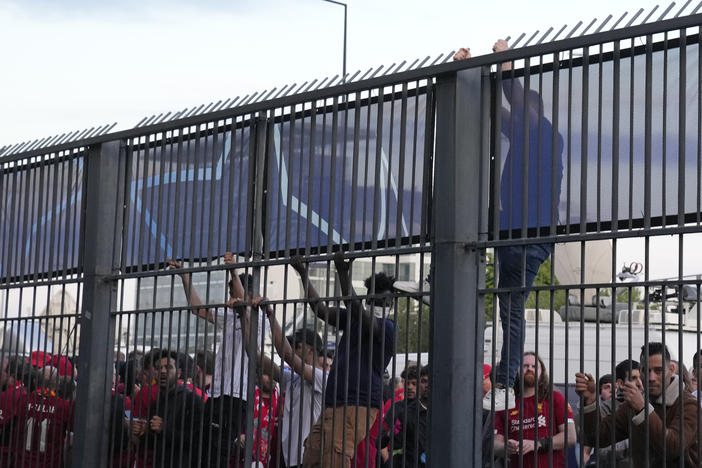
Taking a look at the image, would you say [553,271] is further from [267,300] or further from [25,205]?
[25,205]

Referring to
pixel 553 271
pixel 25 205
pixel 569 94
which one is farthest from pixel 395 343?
pixel 25 205

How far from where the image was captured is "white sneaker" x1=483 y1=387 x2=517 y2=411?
5543 mm

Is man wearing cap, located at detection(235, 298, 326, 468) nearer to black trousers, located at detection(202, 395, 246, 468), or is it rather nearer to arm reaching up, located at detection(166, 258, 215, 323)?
black trousers, located at detection(202, 395, 246, 468)

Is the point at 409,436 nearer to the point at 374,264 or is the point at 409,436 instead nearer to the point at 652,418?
the point at 374,264

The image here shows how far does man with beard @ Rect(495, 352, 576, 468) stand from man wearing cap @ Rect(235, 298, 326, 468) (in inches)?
40.4

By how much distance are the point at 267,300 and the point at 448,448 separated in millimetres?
1572

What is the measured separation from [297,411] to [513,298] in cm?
200

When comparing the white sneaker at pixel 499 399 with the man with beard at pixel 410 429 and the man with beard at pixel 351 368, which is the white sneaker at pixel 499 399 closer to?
the man with beard at pixel 410 429

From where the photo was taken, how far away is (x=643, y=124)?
5145 millimetres

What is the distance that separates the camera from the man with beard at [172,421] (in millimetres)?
7082

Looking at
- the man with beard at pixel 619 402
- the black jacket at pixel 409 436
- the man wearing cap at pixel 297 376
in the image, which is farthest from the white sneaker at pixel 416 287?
the man with beard at pixel 619 402

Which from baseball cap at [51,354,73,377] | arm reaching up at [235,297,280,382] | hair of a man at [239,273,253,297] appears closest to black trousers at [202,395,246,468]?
arm reaching up at [235,297,280,382]

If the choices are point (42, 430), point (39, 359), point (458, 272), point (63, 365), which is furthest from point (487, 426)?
point (39, 359)

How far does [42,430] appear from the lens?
27.5ft
